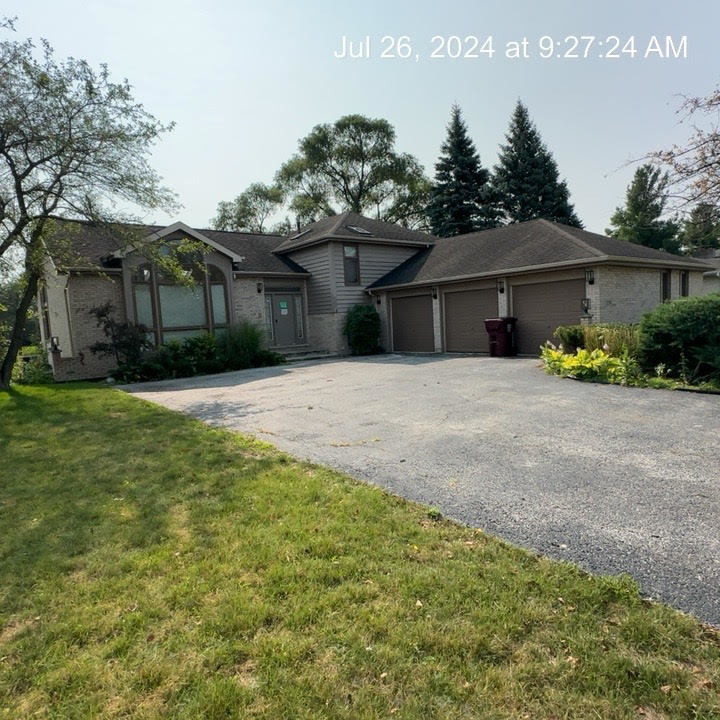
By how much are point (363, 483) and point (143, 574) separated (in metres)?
1.89

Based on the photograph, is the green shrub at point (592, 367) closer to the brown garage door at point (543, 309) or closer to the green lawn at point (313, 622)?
the brown garage door at point (543, 309)

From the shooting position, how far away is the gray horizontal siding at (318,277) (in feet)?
60.2

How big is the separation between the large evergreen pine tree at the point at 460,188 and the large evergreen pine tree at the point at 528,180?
3.42ft

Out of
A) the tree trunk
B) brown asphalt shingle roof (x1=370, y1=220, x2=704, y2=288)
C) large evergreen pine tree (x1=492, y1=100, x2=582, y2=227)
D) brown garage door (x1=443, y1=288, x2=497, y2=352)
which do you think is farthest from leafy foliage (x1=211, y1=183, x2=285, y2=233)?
the tree trunk

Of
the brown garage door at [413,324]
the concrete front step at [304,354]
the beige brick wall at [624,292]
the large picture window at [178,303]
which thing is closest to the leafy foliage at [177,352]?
the large picture window at [178,303]

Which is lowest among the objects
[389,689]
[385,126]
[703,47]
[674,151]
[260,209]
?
[389,689]

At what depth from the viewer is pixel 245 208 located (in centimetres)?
4034

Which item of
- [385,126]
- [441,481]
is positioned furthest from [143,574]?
[385,126]

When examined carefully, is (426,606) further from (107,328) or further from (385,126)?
(385,126)

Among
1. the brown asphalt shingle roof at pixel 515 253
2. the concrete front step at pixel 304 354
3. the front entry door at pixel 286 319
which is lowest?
the concrete front step at pixel 304 354

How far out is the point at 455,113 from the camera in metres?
30.5

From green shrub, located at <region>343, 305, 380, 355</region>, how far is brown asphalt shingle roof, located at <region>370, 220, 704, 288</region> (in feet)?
4.21

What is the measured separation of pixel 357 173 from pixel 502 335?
27.8 meters

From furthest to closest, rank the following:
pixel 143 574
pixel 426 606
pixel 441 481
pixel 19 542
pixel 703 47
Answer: pixel 703 47 < pixel 441 481 < pixel 19 542 < pixel 143 574 < pixel 426 606
